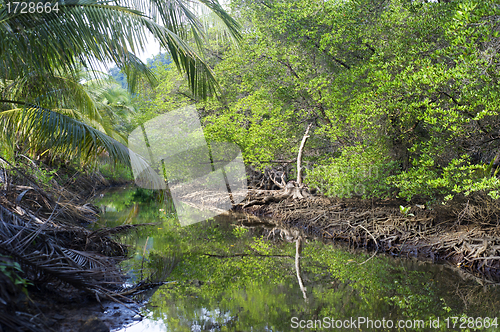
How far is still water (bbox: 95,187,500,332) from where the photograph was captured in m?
4.20

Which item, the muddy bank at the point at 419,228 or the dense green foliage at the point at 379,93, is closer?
the dense green foliage at the point at 379,93

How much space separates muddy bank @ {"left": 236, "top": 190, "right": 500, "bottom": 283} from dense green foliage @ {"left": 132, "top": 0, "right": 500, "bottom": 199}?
1.56 feet

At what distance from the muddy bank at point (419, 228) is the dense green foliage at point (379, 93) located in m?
0.48

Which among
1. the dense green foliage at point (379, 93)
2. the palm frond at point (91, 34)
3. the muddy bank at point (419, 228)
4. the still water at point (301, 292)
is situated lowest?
the muddy bank at point (419, 228)

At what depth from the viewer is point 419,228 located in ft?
25.8

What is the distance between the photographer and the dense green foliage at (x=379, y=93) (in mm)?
5961

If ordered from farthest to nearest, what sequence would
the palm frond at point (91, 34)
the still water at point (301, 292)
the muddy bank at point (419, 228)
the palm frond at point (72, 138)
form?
the muddy bank at point (419, 228) → the palm frond at point (72, 138) → the palm frond at point (91, 34) → the still water at point (301, 292)

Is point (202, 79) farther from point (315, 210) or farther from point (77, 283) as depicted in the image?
point (315, 210)

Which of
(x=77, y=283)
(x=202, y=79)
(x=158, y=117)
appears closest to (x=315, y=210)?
(x=202, y=79)

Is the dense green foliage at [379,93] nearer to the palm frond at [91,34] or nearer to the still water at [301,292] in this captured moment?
the palm frond at [91,34]

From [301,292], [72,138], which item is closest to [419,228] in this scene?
[301,292]

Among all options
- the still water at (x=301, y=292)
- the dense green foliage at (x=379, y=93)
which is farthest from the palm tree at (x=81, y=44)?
the still water at (x=301, y=292)

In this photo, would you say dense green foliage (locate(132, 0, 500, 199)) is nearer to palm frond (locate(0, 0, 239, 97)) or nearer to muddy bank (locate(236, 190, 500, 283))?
muddy bank (locate(236, 190, 500, 283))

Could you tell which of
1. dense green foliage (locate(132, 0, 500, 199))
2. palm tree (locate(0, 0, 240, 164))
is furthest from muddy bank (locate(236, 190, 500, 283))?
palm tree (locate(0, 0, 240, 164))
